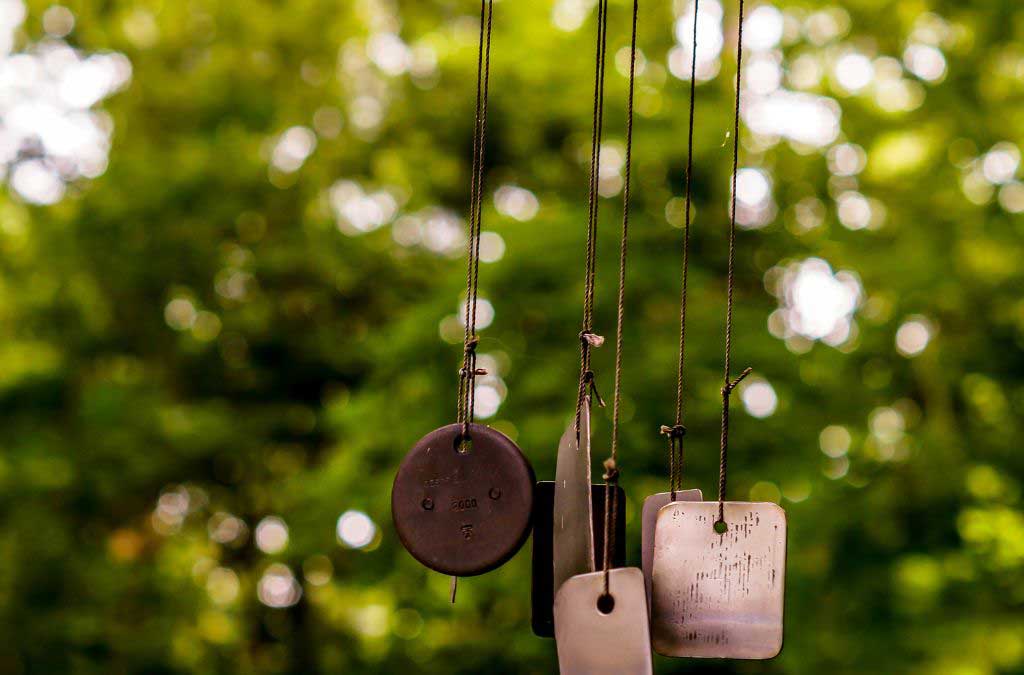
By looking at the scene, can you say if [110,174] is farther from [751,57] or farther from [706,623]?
[706,623]

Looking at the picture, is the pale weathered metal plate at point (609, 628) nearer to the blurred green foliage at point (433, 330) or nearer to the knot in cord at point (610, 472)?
the knot in cord at point (610, 472)

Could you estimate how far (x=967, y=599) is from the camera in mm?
4254

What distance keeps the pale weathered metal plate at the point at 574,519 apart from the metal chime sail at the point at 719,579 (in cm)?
8

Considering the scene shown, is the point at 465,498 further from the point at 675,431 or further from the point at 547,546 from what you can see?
the point at 675,431

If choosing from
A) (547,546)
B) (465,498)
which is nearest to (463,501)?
(465,498)

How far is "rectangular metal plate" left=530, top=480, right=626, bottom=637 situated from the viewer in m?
1.13

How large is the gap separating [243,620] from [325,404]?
4.62 ft

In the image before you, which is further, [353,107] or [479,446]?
[353,107]

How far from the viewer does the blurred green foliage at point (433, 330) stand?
13.6 ft

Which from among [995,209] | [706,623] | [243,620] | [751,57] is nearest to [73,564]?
[243,620]

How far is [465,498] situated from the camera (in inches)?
45.0

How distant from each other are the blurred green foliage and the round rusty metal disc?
2.59 m

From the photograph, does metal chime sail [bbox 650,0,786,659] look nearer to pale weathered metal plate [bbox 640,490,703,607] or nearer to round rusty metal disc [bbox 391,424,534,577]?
pale weathered metal plate [bbox 640,490,703,607]

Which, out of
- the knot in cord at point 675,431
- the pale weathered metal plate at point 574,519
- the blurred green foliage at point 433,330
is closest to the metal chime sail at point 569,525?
the pale weathered metal plate at point 574,519
